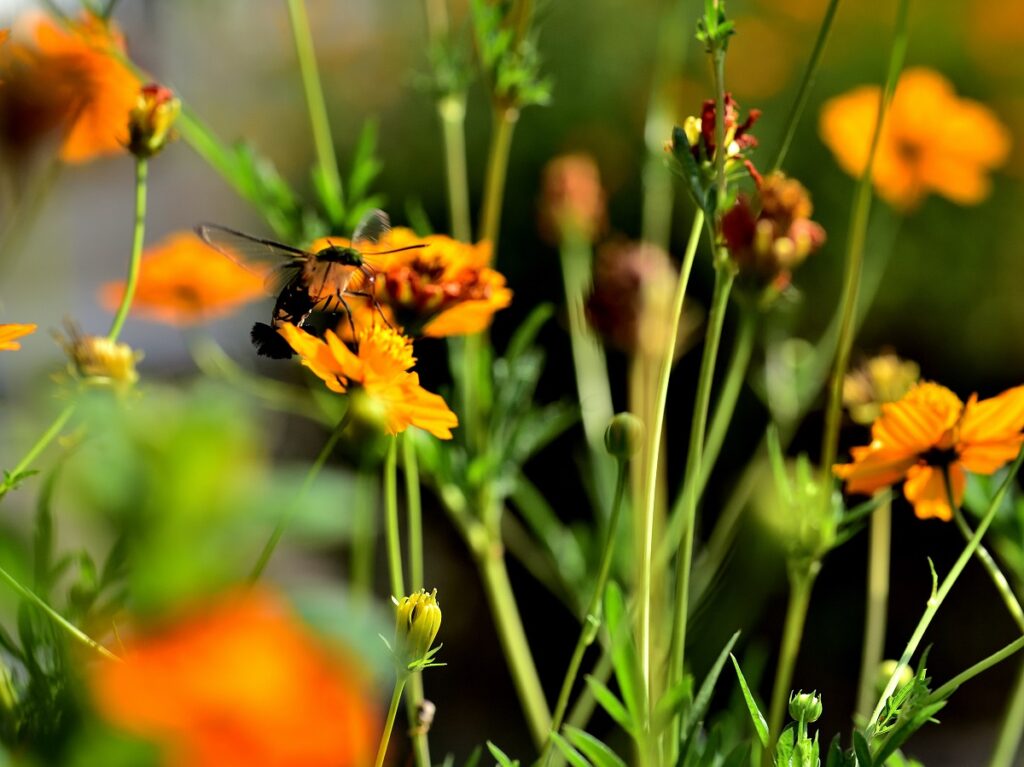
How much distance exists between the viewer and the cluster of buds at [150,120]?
0.48 meters

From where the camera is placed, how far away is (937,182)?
0.75 meters

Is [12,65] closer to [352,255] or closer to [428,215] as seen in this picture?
[352,255]

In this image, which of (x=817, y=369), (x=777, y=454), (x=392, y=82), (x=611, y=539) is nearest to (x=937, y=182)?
(x=817, y=369)

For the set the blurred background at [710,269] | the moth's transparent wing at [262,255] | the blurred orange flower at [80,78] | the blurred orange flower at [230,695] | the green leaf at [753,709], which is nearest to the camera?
the blurred orange flower at [230,695]

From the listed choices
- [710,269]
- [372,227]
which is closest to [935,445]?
[372,227]

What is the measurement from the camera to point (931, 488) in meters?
0.44

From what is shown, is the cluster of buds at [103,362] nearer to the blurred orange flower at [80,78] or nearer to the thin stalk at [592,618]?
the blurred orange flower at [80,78]

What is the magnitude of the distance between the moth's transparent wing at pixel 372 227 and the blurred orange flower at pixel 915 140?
323 mm

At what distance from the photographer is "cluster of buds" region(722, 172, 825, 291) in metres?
0.51

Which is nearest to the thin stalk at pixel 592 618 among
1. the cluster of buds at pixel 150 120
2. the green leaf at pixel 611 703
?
the green leaf at pixel 611 703

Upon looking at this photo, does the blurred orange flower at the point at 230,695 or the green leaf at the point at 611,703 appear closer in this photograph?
the blurred orange flower at the point at 230,695

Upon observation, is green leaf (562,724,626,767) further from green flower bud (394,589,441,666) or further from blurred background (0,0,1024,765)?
blurred background (0,0,1024,765)

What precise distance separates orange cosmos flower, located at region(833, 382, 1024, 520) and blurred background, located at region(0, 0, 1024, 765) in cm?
59

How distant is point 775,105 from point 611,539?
1618 mm
